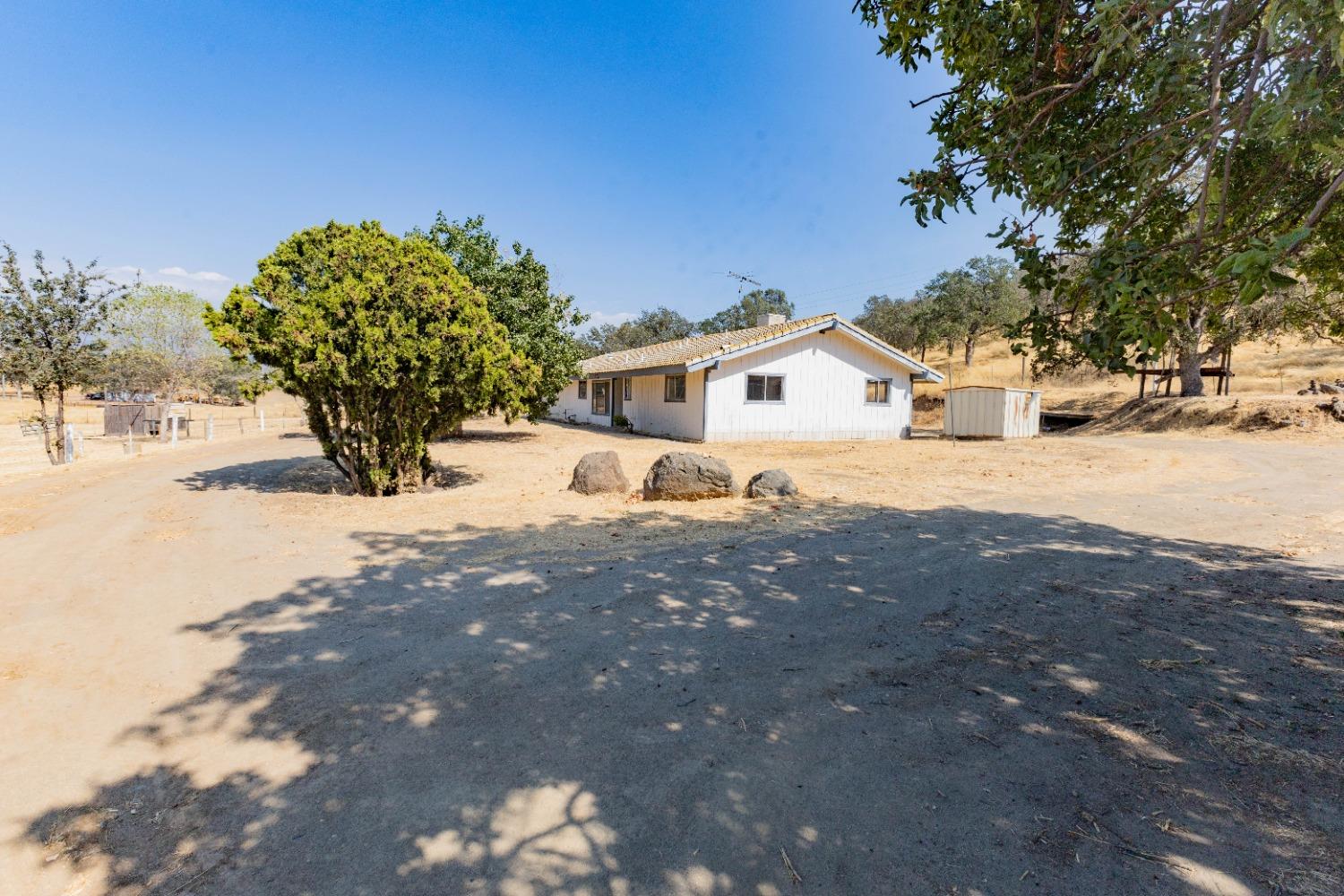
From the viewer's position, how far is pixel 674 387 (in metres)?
22.4

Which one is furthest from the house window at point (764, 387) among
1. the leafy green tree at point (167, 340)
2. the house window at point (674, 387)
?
the leafy green tree at point (167, 340)

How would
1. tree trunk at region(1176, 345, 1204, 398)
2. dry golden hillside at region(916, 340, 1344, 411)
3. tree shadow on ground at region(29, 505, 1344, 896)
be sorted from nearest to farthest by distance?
tree shadow on ground at region(29, 505, 1344, 896), tree trunk at region(1176, 345, 1204, 398), dry golden hillside at region(916, 340, 1344, 411)

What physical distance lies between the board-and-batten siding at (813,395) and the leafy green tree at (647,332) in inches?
1745

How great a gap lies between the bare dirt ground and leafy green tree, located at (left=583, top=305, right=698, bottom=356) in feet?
198

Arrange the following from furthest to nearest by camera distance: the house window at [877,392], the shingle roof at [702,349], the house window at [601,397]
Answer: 1. the house window at [601,397]
2. the house window at [877,392]
3. the shingle roof at [702,349]

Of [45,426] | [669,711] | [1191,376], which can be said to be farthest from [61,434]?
[1191,376]

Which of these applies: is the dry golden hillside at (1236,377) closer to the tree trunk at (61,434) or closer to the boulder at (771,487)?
the boulder at (771,487)

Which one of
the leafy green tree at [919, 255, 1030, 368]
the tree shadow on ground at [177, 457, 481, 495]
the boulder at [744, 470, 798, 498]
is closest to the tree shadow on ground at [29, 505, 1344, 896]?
the boulder at [744, 470, 798, 498]

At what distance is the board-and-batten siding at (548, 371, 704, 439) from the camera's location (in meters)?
20.6

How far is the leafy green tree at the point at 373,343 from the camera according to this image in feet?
28.1

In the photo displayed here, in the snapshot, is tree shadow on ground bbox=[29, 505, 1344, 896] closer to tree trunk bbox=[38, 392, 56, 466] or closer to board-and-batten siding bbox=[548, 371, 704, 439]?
board-and-batten siding bbox=[548, 371, 704, 439]

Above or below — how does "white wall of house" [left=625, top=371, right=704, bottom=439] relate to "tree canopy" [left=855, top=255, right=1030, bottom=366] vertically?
below

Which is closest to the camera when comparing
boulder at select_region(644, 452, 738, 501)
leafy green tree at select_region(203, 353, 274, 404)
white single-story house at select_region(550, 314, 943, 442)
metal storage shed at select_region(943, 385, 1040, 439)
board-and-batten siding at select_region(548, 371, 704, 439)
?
leafy green tree at select_region(203, 353, 274, 404)

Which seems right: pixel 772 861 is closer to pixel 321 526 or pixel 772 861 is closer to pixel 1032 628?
pixel 1032 628
